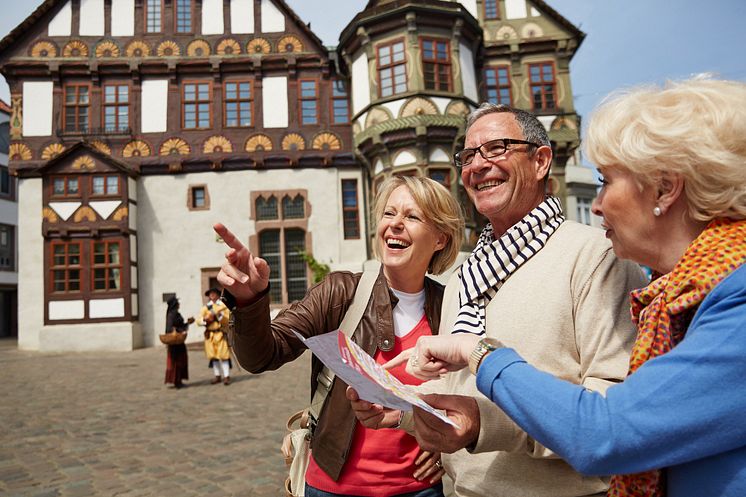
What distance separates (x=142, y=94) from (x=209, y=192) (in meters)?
4.20

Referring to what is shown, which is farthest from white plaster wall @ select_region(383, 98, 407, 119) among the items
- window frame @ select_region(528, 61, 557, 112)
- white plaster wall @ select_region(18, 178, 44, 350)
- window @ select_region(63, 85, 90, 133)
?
white plaster wall @ select_region(18, 178, 44, 350)

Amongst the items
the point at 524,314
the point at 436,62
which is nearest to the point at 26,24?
the point at 436,62

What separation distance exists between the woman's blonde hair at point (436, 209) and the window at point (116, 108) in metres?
19.3

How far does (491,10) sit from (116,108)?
1365 cm

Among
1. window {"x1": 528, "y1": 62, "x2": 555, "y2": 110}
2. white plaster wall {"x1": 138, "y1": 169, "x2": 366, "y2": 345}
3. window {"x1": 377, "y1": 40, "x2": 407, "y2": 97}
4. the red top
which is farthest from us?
white plaster wall {"x1": 138, "y1": 169, "x2": 366, "y2": 345}

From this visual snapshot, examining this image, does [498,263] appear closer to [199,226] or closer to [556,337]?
[556,337]

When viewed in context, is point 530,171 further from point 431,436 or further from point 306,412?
point 306,412

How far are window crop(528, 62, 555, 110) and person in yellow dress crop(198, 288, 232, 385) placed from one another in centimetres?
1318

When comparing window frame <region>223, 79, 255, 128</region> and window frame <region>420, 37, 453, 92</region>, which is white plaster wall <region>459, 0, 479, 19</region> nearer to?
window frame <region>420, 37, 453, 92</region>

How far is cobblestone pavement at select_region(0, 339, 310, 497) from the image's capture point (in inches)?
191

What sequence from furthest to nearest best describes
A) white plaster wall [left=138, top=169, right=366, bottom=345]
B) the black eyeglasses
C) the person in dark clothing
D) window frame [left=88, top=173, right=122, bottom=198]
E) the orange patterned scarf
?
white plaster wall [left=138, top=169, right=366, bottom=345]
window frame [left=88, top=173, right=122, bottom=198]
the person in dark clothing
the black eyeglasses
the orange patterned scarf

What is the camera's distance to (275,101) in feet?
63.9

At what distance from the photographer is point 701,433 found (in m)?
0.99

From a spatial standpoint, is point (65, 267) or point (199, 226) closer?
point (65, 267)
